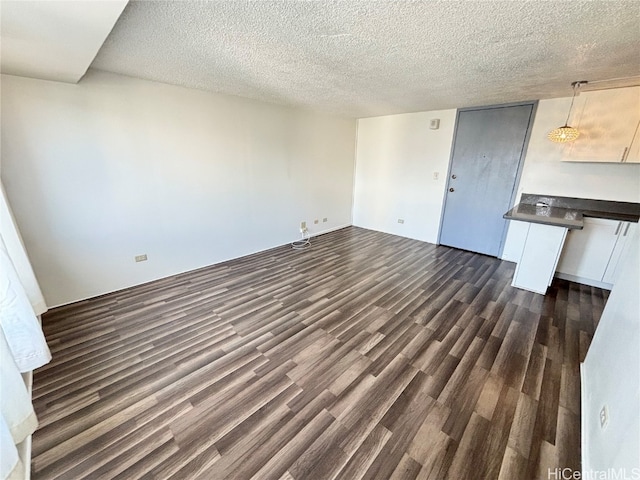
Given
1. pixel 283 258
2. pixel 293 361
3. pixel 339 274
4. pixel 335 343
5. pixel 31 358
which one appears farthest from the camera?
pixel 283 258

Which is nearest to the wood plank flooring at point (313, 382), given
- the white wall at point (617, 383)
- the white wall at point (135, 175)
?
the white wall at point (617, 383)

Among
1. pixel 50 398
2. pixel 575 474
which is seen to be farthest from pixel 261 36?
pixel 575 474

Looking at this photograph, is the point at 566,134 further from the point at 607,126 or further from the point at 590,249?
the point at 590,249

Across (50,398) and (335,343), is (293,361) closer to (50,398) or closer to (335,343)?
(335,343)

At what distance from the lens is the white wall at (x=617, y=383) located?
1048 mm

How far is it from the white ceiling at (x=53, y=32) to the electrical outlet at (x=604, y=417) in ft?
10.0

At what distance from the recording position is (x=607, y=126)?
288 cm

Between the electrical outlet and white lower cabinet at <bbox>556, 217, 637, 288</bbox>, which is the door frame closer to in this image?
white lower cabinet at <bbox>556, 217, 637, 288</bbox>

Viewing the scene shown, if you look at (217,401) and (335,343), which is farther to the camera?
(335,343)

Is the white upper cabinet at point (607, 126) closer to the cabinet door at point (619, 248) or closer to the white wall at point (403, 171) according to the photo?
the cabinet door at point (619, 248)

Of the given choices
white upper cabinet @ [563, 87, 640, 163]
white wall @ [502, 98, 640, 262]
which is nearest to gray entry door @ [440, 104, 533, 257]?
white wall @ [502, 98, 640, 262]

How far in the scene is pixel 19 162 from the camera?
2277 mm

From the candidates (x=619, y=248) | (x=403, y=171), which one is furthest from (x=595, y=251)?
(x=403, y=171)

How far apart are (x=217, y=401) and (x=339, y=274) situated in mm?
2138
